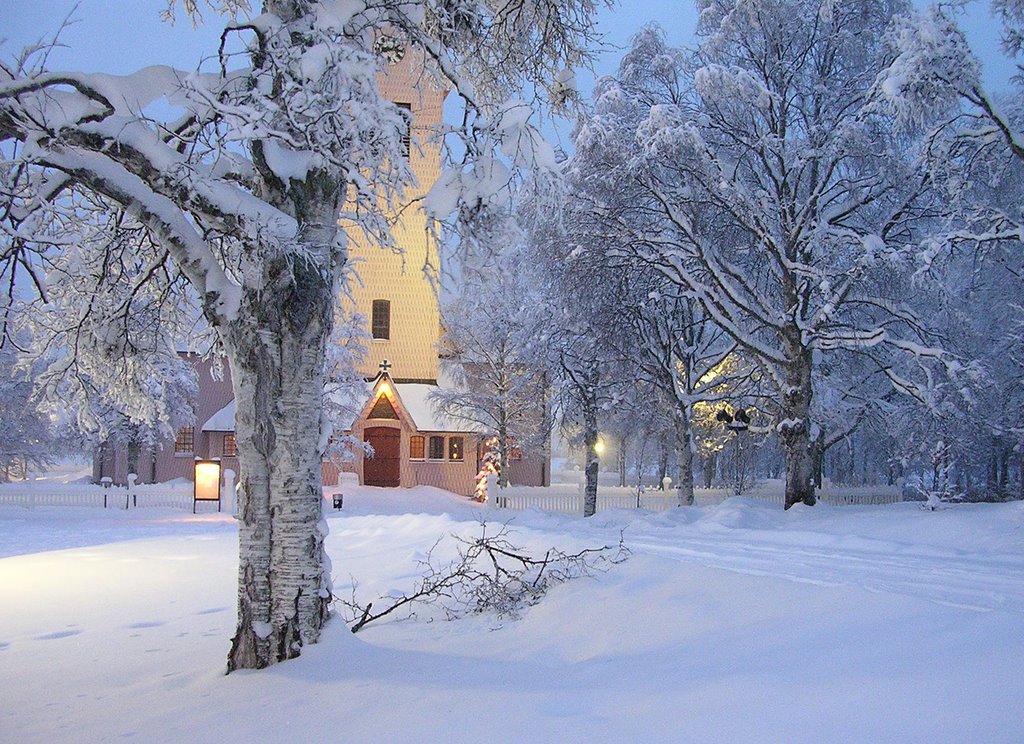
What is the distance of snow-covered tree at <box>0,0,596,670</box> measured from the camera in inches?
223

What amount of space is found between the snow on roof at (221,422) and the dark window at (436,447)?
9.39 m

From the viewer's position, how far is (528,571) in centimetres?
889

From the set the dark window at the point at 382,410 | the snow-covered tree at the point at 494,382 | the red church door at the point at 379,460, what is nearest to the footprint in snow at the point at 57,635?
the snow-covered tree at the point at 494,382

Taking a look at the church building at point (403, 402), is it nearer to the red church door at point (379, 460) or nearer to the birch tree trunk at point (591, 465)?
the red church door at point (379, 460)

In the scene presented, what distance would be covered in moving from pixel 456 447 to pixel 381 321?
710 cm

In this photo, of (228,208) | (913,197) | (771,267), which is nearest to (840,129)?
(913,197)

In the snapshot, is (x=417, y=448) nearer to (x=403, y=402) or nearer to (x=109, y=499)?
(x=403, y=402)

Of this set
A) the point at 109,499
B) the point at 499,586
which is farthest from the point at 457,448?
the point at 499,586

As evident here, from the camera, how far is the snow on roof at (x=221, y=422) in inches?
1428

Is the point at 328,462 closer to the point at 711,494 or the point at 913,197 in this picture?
the point at 711,494

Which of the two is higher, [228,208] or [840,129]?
[840,129]

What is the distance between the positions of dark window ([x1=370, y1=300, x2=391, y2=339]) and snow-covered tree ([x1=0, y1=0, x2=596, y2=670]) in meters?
30.4

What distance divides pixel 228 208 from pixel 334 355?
23490mm

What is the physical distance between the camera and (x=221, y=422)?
36.5 meters
